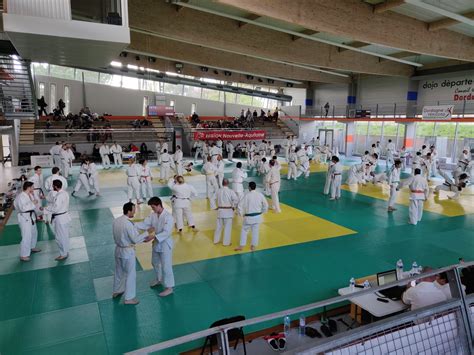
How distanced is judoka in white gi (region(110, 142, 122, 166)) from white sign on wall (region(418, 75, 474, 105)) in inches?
834

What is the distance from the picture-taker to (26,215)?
7605 millimetres

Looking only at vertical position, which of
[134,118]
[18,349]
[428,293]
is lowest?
[18,349]

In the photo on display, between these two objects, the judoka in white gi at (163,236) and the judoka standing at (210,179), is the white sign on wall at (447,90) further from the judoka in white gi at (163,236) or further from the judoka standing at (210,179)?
the judoka in white gi at (163,236)

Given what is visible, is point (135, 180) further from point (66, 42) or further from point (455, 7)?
point (455, 7)

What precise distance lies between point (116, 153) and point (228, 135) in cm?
851

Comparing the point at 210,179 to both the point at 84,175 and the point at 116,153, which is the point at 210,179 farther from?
the point at 116,153

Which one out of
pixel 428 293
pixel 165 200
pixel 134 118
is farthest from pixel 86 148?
pixel 428 293

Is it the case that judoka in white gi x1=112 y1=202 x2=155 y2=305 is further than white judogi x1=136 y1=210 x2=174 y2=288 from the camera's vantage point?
No

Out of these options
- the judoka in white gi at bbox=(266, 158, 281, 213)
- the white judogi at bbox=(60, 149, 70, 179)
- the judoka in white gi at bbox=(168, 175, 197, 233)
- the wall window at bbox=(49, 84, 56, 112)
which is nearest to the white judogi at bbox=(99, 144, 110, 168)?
the white judogi at bbox=(60, 149, 70, 179)

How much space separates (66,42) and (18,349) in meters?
5.71

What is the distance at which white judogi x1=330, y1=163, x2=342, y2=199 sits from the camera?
13.8 m

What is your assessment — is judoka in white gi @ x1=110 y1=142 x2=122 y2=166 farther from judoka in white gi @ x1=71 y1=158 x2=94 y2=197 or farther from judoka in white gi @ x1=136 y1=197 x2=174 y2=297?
judoka in white gi @ x1=136 y1=197 x2=174 y2=297

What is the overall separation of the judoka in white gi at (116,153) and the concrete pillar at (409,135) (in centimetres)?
1964

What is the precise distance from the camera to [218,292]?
6.48 meters
